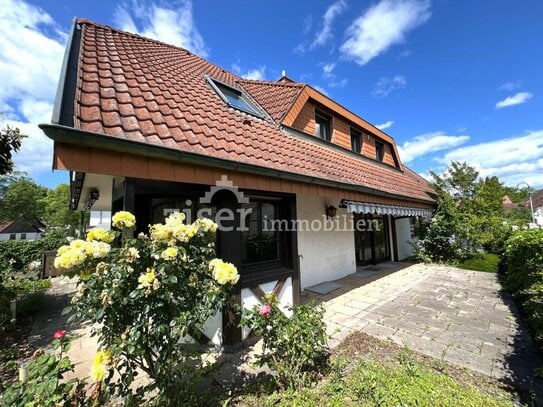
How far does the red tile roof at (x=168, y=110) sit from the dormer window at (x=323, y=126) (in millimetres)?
1934

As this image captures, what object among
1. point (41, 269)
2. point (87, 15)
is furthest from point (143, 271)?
point (41, 269)

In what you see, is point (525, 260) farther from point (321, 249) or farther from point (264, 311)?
point (264, 311)

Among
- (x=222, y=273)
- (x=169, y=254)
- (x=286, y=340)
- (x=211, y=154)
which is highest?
(x=211, y=154)

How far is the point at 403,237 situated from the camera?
17.4m

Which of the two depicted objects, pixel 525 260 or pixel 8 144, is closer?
pixel 8 144

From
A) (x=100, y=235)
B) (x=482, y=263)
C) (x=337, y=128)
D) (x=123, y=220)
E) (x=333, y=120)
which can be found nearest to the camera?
(x=100, y=235)

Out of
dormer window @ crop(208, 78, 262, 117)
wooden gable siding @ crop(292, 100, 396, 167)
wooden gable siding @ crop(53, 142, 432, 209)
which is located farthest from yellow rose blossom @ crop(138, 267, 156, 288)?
wooden gable siding @ crop(292, 100, 396, 167)

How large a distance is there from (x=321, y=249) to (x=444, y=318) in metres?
4.75

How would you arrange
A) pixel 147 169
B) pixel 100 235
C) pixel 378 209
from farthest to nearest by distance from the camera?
pixel 378 209, pixel 147 169, pixel 100 235

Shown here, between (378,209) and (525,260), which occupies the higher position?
(378,209)

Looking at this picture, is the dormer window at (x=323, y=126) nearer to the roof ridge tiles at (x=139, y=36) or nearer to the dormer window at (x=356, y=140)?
the dormer window at (x=356, y=140)

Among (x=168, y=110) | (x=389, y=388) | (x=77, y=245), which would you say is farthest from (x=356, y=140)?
(x=77, y=245)

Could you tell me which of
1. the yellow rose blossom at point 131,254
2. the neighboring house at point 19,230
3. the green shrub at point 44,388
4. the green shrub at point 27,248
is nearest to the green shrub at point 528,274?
the yellow rose blossom at point 131,254

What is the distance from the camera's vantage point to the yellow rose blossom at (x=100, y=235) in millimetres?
2829
